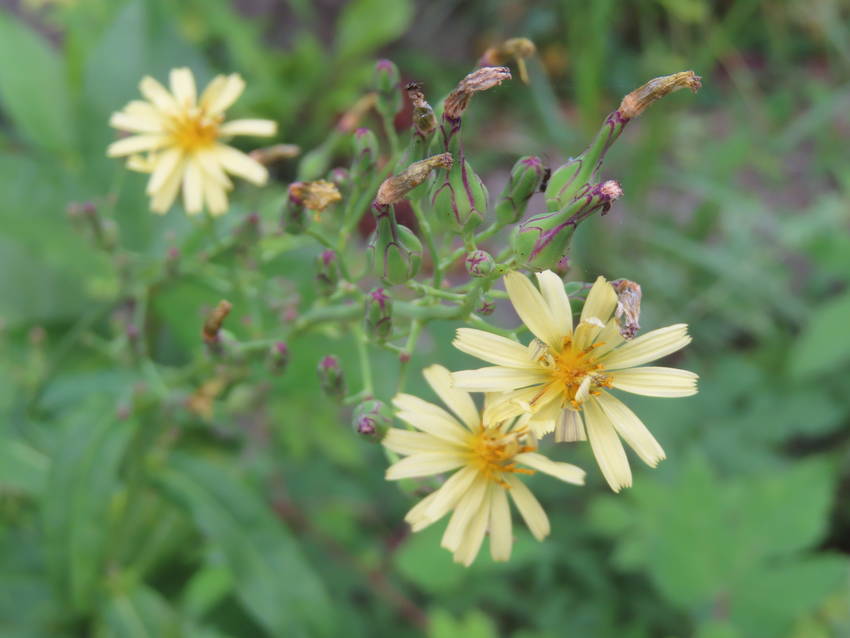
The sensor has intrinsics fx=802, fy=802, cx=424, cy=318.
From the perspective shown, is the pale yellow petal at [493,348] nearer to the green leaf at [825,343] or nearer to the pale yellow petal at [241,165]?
the pale yellow petal at [241,165]

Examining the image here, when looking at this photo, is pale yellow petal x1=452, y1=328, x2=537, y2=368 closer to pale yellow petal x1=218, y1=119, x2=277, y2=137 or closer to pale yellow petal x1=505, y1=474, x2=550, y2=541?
pale yellow petal x1=505, y1=474, x2=550, y2=541

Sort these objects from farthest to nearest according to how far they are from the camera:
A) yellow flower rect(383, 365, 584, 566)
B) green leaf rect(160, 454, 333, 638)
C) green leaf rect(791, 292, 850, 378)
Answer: green leaf rect(791, 292, 850, 378)
green leaf rect(160, 454, 333, 638)
yellow flower rect(383, 365, 584, 566)

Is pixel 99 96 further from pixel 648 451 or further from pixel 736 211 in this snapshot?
pixel 736 211

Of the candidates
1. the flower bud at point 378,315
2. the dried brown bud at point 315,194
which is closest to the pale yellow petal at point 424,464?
the flower bud at point 378,315

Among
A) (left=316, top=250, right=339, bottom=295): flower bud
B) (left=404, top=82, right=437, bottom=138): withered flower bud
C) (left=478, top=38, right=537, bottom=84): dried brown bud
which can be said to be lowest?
(left=316, top=250, right=339, bottom=295): flower bud

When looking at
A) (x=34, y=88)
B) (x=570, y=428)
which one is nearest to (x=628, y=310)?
(x=570, y=428)

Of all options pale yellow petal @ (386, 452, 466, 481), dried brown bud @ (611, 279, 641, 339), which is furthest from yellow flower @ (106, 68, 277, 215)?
dried brown bud @ (611, 279, 641, 339)

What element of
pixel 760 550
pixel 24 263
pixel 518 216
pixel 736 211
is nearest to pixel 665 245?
pixel 736 211
